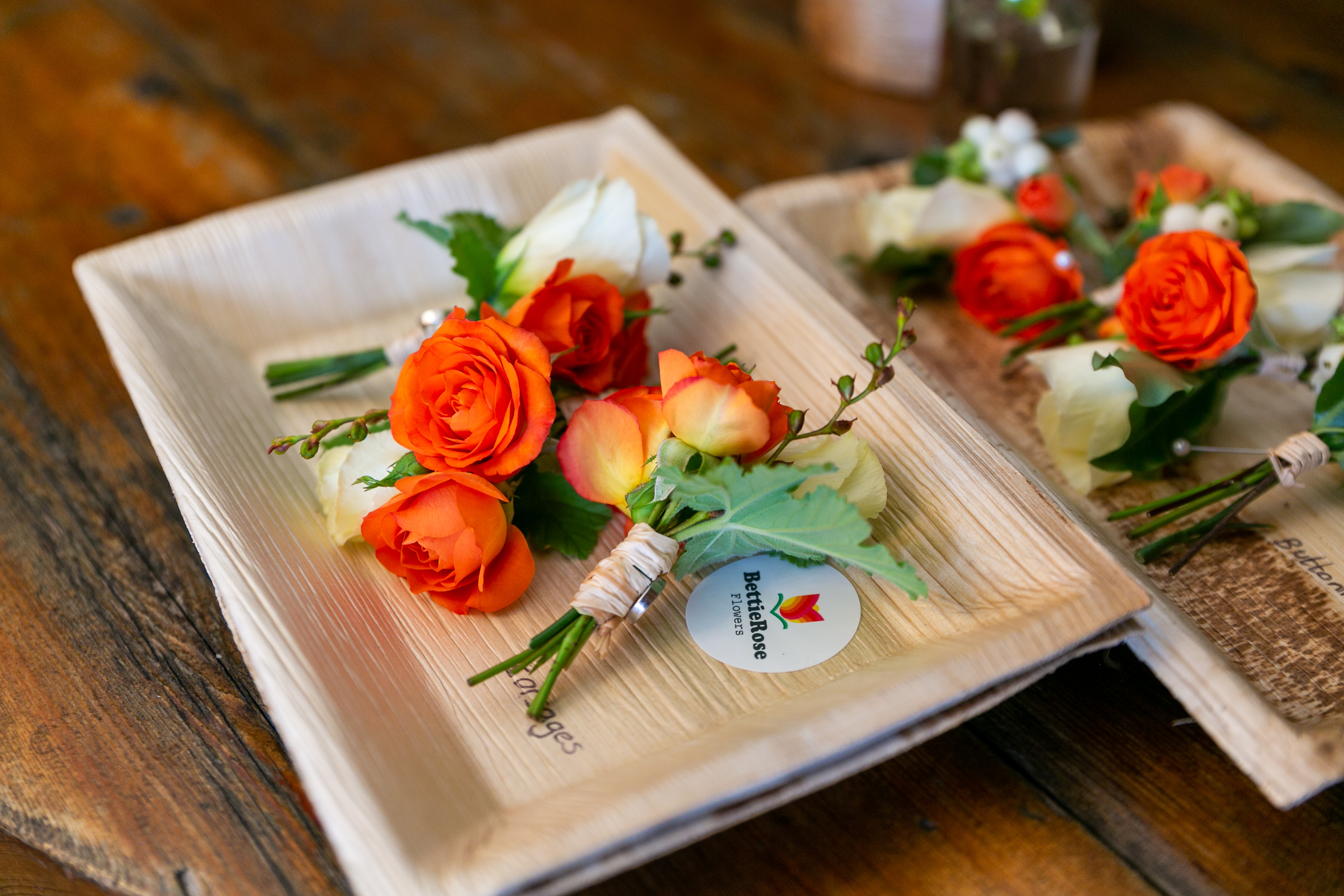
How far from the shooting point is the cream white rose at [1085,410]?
1.75 feet

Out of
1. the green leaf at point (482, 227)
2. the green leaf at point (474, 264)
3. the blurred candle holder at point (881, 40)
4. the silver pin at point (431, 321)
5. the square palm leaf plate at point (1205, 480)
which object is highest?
the blurred candle holder at point (881, 40)

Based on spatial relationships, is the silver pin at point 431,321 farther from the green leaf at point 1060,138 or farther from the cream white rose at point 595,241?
the green leaf at point 1060,138

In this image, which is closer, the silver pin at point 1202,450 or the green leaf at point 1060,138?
the silver pin at point 1202,450

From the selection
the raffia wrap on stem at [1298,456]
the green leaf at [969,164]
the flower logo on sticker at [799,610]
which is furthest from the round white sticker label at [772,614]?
the green leaf at [969,164]

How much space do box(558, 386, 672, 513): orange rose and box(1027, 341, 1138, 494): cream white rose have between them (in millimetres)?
222

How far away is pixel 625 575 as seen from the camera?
17.1 inches

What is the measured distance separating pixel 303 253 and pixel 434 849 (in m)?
0.42

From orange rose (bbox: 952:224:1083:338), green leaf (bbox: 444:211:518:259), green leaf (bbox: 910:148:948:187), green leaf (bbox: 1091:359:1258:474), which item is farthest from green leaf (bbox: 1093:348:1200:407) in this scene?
green leaf (bbox: 444:211:518:259)

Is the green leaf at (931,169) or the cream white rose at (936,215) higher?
the green leaf at (931,169)

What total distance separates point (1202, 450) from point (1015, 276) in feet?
0.51

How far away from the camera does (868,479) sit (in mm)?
456

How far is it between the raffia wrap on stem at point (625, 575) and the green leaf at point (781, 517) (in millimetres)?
14

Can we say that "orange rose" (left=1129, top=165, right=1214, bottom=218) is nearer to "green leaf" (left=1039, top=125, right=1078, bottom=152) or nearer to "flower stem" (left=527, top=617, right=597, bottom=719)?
"green leaf" (left=1039, top=125, right=1078, bottom=152)

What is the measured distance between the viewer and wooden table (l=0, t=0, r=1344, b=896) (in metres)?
0.43
